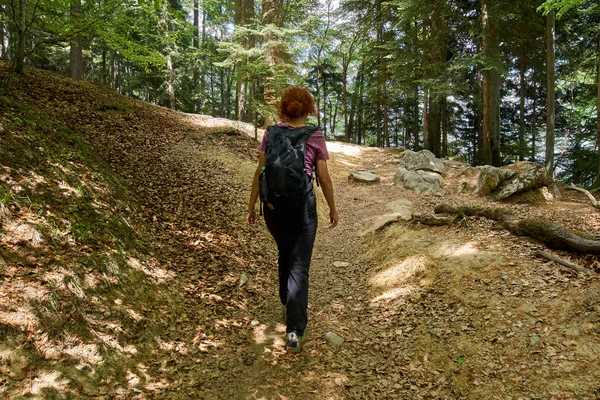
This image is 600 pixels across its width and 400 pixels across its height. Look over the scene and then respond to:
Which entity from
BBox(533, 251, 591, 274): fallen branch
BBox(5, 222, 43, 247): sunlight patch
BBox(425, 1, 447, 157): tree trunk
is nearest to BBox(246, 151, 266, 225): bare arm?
BBox(5, 222, 43, 247): sunlight patch

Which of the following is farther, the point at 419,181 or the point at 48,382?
the point at 419,181

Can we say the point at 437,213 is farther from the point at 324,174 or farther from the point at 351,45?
the point at 351,45

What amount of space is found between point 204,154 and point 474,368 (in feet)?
24.2

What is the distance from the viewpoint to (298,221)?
3090 mm

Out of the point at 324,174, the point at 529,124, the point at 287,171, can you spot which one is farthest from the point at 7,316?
the point at 529,124

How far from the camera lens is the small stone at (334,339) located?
11.2ft

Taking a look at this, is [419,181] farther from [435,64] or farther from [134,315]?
[134,315]

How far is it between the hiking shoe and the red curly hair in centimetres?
212

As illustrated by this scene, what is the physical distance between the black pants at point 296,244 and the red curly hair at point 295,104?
775 millimetres

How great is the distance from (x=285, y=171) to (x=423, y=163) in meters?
8.65

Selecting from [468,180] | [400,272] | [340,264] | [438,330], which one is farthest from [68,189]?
[468,180]

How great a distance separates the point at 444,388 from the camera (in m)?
2.62

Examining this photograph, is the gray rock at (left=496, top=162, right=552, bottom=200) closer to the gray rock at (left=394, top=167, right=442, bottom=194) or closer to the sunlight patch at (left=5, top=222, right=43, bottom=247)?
the gray rock at (left=394, top=167, right=442, bottom=194)

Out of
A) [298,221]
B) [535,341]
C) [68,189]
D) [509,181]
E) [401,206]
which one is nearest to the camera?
[535,341]
